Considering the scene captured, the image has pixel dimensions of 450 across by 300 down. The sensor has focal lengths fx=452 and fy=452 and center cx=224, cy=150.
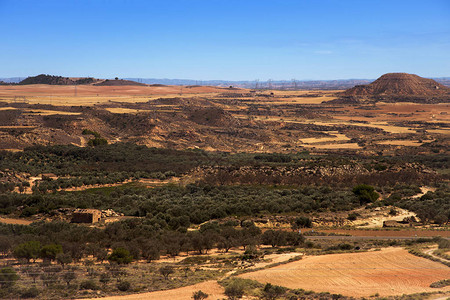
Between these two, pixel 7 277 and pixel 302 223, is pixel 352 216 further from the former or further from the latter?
pixel 7 277

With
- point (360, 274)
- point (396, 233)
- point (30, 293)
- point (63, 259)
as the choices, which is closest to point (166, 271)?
point (63, 259)

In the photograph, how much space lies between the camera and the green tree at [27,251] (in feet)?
71.4

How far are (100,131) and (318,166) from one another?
51087 millimetres

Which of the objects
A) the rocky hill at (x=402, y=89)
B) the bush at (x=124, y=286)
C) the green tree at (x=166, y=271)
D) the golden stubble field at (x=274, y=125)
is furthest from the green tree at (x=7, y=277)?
the rocky hill at (x=402, y=89)

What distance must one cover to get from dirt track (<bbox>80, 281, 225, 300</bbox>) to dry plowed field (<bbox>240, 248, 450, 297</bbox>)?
7.41ft

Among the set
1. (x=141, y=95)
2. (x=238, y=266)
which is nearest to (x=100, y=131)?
(x=238, y=266)

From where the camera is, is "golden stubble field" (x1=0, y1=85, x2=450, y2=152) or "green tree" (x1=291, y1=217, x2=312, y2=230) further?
"golden stubble field" (x1=0, y1=85, x2=450, y2=152)

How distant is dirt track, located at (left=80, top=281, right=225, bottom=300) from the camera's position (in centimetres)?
1814

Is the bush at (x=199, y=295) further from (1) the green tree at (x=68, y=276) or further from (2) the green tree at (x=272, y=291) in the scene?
(1) the green tree at (x=68, y=276)

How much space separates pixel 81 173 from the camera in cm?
5097

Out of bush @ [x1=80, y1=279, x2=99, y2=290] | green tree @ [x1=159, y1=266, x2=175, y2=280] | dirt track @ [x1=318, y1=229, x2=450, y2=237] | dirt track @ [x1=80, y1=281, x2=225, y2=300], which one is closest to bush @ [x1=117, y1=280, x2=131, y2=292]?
dirt track @ [x1=80, y1=281, x2=225, y2=300]

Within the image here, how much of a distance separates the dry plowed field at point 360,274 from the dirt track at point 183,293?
2.26 meters

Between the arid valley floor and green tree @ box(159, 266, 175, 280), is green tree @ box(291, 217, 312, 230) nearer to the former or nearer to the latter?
the arid valley floor

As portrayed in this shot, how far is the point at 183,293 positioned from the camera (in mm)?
18656
